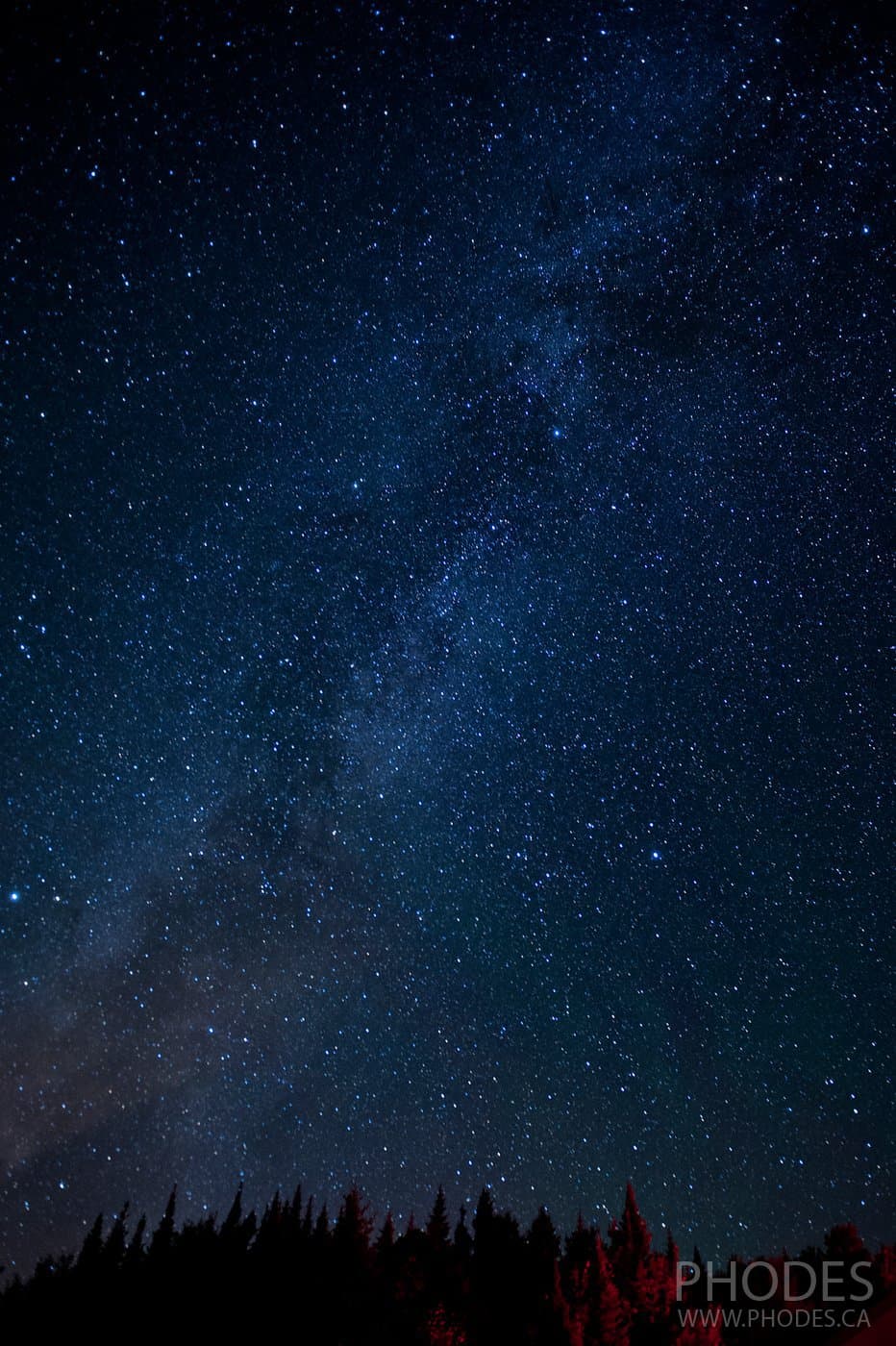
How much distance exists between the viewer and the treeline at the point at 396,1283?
21.2m

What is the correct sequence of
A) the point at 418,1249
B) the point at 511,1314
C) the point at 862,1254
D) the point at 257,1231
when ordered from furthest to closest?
the point at 257,1231
the point at 418,1249
the point at 862,1254
the point at 511,1314

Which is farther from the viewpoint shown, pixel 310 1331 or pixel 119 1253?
pixel 119 1253

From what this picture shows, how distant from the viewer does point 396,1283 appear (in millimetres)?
24734

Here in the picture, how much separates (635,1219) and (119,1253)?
22.8 m

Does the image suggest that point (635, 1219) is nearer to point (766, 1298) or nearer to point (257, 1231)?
→ point (766, 1298)

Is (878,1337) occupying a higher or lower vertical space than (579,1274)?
lower

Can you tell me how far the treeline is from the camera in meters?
21.2

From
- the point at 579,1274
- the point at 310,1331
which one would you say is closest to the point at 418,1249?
the point at 310,1331

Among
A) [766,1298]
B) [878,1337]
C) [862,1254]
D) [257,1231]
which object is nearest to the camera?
[878,1337]

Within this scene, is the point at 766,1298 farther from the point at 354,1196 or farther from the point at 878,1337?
the point at 878,1337

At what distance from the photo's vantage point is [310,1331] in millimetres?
24188

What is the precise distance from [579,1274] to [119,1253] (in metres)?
22.0

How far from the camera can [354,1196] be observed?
102 ft

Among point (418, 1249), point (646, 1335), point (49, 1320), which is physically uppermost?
point (418, 1249)
